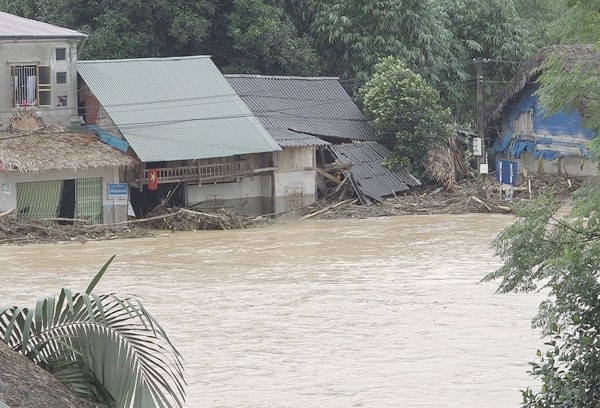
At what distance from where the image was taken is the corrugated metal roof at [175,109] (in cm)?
2475

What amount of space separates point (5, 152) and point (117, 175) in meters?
2.64

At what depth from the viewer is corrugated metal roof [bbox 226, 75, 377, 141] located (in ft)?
91.1

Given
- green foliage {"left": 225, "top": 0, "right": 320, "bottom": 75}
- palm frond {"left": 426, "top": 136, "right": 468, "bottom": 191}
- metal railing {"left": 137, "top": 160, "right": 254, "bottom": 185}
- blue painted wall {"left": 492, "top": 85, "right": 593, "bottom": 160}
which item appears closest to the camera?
metal railing {"left": 137, "top": 160, "right": 254, "bottom": 185}

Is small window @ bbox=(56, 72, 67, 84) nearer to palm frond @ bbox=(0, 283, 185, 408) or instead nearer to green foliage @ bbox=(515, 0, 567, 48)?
green foliage @ bbox=(515, 0, 567, 48)

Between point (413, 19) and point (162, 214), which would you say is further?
point (413, 19)

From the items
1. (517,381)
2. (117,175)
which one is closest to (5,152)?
(117,175)

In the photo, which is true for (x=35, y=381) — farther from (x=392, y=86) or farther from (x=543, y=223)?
(x=392, y=86)

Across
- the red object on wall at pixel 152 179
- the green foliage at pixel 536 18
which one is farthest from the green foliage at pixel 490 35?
the red object on wall at pixel 152 179

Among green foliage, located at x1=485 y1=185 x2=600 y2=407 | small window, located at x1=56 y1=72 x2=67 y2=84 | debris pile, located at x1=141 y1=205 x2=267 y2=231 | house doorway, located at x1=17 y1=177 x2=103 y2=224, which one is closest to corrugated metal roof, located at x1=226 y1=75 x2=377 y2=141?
debris pile, located at x1=141 y1=205 x2=267 y2=231

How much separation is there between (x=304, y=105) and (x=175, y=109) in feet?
14.1

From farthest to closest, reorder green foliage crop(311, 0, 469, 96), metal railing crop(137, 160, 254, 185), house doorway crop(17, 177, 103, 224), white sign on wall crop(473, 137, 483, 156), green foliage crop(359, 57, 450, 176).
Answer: green foliage crop(311, 0, 469, 96)
white sign on wall crop(473, 137, 483, 156)
green foliage crop(359, 57, 450, 176)
metal railing crop(137, 160, 254, 185)
house doorway crop(17, 177, 103, 224)

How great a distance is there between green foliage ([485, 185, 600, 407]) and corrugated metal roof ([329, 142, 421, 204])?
18537mm

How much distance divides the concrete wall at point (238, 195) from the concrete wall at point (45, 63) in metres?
3.31

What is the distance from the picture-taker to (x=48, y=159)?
2306 cm
